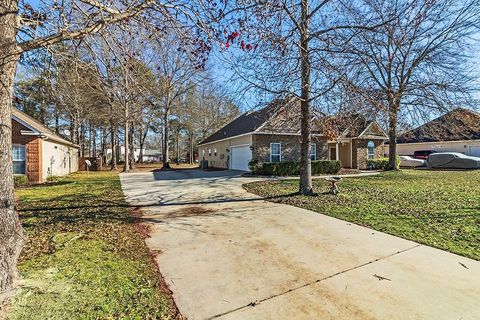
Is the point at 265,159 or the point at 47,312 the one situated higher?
the point at 265,159

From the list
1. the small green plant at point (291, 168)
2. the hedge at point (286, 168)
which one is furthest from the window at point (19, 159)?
the small green plant at point (291, 168)

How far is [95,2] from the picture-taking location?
370cm

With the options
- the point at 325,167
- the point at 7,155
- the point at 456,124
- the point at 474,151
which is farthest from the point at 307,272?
the point at 474,151

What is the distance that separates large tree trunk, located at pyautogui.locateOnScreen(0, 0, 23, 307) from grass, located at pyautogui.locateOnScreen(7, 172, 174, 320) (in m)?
0.35

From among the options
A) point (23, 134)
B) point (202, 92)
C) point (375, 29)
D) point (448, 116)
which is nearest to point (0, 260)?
point (375, 29)

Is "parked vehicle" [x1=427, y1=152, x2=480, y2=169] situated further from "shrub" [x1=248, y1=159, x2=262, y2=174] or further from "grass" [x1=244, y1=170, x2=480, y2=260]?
"shrub" [x1=248, y1=159, x2=262, y2=174]

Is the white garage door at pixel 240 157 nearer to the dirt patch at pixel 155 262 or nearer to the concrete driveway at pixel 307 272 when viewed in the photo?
the dirt patch at pixel 155 262

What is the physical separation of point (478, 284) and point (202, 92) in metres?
30.4

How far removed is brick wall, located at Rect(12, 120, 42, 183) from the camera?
13740 millimetres

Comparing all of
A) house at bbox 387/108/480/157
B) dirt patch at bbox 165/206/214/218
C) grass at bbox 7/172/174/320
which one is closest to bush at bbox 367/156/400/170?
house at bbox 387/108/480/157

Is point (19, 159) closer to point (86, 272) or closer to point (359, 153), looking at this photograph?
point (86, 272)

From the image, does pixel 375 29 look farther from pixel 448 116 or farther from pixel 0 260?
pixel 448 116

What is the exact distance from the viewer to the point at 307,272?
3.45 m

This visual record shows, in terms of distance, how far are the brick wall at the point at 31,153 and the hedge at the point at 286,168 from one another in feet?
38.6
